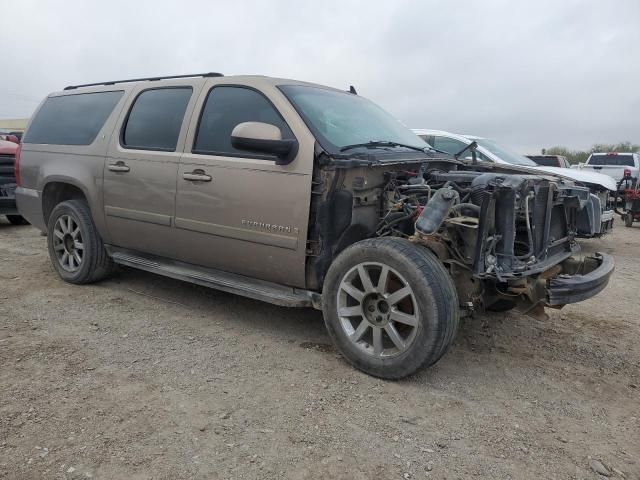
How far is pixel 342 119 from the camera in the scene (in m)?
3.97

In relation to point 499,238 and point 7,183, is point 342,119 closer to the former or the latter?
point 499,238

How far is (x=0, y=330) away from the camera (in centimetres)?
380

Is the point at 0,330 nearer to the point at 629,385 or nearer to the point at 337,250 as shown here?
the point at 337,250

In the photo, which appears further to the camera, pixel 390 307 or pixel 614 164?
pixel 614 164

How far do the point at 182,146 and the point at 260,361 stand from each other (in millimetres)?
1775

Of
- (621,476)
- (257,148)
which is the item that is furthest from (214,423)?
(621,476)

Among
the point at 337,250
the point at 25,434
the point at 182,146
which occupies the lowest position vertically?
the point at 25,434

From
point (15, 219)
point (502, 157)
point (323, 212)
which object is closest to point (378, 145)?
point (323, 212)

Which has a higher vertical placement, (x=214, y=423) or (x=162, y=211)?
(x=162, y=211)

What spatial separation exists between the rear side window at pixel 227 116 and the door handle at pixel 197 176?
0.17 meters

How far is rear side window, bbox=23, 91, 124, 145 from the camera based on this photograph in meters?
4.79

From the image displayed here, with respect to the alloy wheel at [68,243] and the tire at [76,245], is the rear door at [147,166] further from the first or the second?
the alloy wheel at [68,243]

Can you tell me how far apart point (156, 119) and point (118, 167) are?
524mm

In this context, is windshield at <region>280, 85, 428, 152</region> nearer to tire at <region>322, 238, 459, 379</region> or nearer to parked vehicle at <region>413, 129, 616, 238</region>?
tire at <region>322, 238, 459, 379</region>
